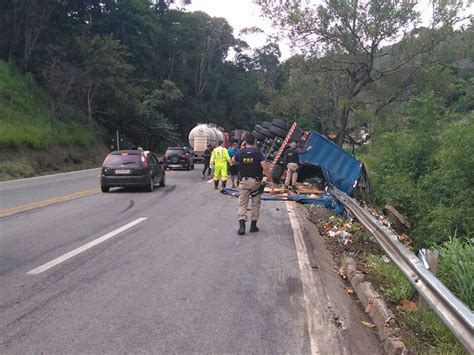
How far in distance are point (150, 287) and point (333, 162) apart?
10503 millimetres

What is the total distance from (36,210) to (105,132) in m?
Answer: 30.0

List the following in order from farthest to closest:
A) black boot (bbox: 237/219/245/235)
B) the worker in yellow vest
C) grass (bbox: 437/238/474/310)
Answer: the worker in yellow vest
black boot (bbox: 237/219/245/235)
grass (bbox: 437/238/474/310)

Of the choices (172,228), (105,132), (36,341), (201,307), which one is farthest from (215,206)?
(105,132)

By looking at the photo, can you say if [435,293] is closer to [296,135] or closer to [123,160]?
[123,160]

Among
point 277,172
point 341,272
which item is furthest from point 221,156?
point 341,272

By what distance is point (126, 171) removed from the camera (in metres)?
15.4

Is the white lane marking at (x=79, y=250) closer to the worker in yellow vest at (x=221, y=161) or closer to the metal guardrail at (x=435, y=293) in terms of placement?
the metal guardrail at (x=435, y=293)

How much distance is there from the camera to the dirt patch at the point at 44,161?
76.8ft

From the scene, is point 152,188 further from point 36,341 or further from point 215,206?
point 36,341

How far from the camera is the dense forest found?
12.1m

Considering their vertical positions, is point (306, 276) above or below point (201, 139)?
above

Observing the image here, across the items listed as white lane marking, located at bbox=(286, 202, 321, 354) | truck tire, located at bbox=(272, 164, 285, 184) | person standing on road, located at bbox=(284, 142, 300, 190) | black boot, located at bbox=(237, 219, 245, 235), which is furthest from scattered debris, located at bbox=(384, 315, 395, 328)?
truck tire, located at bbox=(272, 164, 285, 184)

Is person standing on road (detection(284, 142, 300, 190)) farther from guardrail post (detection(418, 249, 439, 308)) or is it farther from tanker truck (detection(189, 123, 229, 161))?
tanker truck (detection(189, 123, 229, 161))

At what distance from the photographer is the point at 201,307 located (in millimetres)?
4969
